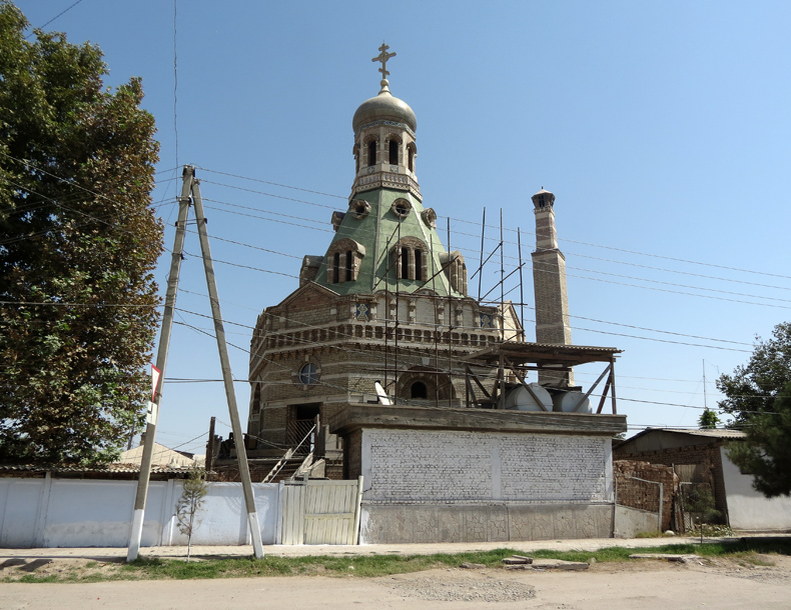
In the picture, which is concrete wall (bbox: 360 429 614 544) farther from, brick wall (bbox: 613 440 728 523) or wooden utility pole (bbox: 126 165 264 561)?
brick wall (bbox: 613 440 728 523)

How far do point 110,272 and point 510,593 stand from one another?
11722mm

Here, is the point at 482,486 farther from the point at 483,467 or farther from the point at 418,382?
the point at 418,382

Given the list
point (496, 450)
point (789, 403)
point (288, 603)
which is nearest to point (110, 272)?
point (288, 603)

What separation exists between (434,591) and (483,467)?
6.74m

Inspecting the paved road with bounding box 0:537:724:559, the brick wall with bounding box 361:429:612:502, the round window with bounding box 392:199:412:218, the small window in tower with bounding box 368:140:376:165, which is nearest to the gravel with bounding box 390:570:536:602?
the paved road with bounding box 0:537:724:559

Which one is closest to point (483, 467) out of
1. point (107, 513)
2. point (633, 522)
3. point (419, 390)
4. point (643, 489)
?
point (633, 522)

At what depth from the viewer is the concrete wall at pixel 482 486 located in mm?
16109

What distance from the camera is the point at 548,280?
35.3m

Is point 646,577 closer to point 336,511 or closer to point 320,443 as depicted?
point 336,511

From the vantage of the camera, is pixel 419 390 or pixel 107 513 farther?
pixel 419 390

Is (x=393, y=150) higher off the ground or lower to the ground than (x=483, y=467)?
higher

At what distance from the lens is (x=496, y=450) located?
1731 cm

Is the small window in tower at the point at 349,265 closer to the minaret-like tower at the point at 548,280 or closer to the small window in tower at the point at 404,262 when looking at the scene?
the small window in tower at the point at 404,262

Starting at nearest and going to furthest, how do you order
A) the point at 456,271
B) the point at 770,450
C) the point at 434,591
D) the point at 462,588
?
the point at 434,591
the point at 462,588
the point at 770,450
the point at 456,271
